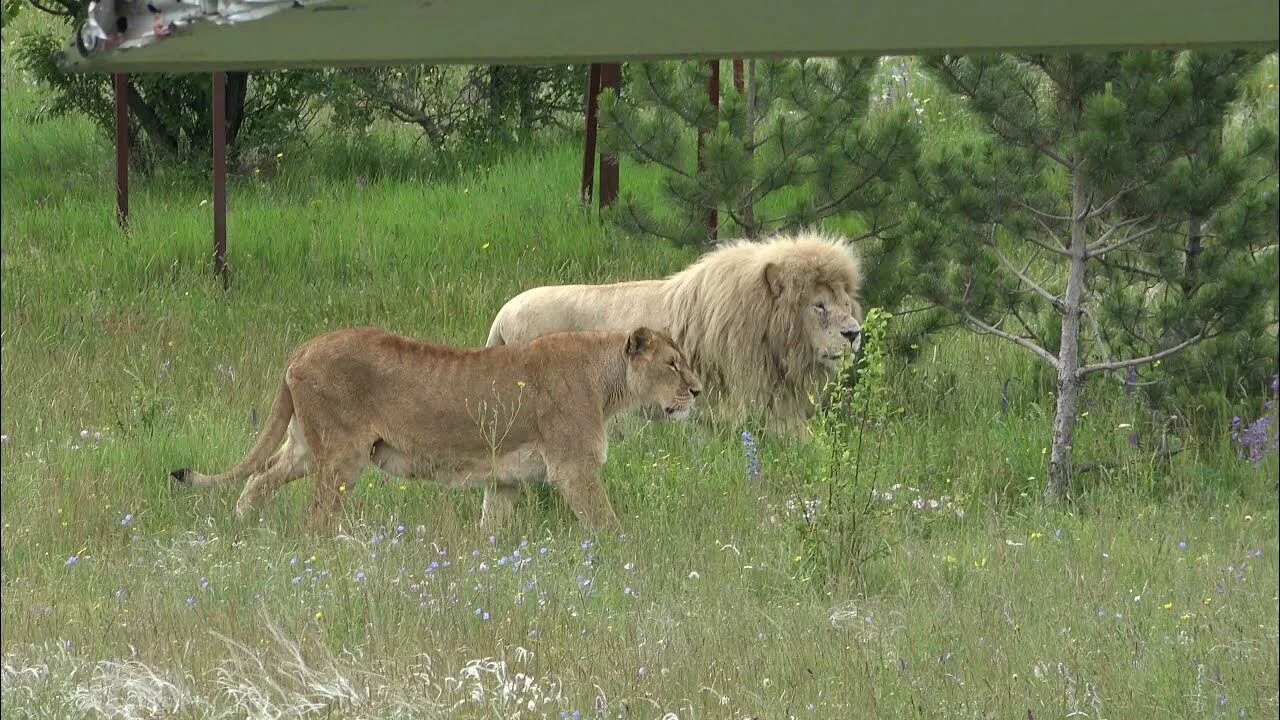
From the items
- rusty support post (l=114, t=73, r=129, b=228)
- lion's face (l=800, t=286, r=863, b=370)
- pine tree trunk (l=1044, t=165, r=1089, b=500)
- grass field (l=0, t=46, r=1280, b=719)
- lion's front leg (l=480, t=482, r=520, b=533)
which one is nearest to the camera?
grass field (l=0, t=46, r=1280, b=719)

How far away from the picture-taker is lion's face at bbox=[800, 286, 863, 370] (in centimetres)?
859

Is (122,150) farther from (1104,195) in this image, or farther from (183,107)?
(1104,195)

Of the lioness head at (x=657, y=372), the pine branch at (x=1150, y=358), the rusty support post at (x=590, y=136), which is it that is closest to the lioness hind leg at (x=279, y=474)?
the lioness head at (x=657, y=372)

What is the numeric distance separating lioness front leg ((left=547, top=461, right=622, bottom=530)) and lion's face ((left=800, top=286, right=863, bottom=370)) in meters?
2.12

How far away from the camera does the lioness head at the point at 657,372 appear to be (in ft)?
23.4

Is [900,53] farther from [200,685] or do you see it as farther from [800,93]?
[800,93]

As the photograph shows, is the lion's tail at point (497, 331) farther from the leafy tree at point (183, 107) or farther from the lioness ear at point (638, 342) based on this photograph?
the leafy tree at point (183, 107)

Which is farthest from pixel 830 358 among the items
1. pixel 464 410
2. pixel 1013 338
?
pixel 464 410

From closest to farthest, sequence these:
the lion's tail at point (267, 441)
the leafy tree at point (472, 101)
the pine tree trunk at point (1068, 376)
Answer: the lion's tail at point (267, 441)
the pine tree trunk at point (1068, 376)
the leafy tree at point (472, 101)

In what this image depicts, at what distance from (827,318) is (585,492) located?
2289 millimetres

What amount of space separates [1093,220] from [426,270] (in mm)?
5533

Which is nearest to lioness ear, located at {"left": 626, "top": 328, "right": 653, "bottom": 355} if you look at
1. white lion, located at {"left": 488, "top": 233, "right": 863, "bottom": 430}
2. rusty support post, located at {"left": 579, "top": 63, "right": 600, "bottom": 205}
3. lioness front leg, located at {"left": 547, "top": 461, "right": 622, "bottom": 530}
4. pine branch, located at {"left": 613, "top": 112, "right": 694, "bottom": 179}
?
lioness front leg, located at {"left": 547, "top": 461, "right": 622, "bottom": 530}

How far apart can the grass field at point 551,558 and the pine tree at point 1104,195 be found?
0.76m

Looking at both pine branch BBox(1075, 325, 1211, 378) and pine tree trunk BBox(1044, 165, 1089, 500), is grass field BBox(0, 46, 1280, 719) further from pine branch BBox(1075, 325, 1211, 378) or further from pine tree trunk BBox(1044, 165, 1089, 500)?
pine branch BBox(1075, 325, 1211, 378)
